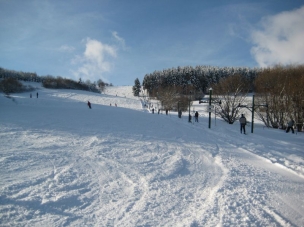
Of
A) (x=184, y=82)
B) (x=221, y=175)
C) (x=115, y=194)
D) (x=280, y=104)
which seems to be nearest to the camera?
(x=115, y=194)

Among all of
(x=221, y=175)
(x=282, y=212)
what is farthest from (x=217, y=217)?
(x=221, y=175)

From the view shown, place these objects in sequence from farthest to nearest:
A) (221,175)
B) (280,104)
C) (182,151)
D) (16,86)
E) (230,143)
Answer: (16,86)
(280,104)
(230,143)
(182,151)
(221,175)

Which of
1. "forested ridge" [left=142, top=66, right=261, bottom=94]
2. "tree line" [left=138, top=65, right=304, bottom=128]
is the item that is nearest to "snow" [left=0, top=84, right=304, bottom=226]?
"tree line" [left=138, top=65, right=304, bottom=128]

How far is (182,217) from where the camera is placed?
3783 millimetres

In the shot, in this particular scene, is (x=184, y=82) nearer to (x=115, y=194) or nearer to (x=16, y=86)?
(x=16, y=86)

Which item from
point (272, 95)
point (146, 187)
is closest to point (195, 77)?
point (272, 95)

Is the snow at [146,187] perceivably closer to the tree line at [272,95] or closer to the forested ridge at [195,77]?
the tree line at [272,95]

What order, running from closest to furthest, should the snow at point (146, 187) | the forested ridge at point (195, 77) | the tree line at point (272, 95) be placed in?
the snow at point (146, 187)
the tree line at point (272, 95)
the forested ridge at point (195, 77)

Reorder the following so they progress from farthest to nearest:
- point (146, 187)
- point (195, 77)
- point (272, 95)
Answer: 1. point (195, 77)
2. point (272, 95)
3. point (146, 187)

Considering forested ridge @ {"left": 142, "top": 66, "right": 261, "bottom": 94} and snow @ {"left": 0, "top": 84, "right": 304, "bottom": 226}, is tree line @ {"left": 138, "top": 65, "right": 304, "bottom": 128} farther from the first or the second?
forested ridge @ {"left": 142, "top": 66, "right": 261, "bottom": 94}

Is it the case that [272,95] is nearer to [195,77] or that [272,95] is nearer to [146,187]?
[146,187]

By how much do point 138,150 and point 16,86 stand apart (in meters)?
82.6

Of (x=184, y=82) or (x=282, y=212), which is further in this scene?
(x=184, y=82)

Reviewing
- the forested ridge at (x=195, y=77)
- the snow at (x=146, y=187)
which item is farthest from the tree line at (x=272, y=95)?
the forested ridge at (x=195, y=77)
